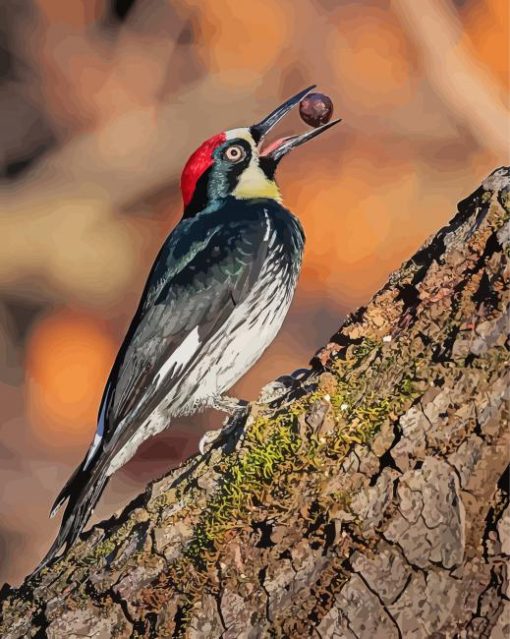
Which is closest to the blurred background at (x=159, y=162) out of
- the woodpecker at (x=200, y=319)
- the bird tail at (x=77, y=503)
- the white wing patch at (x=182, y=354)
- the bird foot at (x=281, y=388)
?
the woodpecker at (x=200, y=319)

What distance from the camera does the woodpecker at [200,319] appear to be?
229cm

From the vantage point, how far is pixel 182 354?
238 cm

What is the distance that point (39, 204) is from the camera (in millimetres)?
5406

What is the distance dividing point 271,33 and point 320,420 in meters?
4.25

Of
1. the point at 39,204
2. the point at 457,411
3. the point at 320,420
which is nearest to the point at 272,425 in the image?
the point at 320,420

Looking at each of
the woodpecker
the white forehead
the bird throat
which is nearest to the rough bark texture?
the woodpecker

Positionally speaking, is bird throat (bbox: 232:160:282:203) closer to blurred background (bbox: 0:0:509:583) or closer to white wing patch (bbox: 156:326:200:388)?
white wing patch (bbox: 156:326:200:388)

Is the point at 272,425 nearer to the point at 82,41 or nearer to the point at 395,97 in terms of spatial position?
the point at 395,97

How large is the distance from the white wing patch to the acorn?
0.82 metres

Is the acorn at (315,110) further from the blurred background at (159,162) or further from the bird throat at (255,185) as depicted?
the blurred background at (159,162)

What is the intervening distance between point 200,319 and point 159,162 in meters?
3.16

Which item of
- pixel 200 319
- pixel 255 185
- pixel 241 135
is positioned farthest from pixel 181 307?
pixel 241 135

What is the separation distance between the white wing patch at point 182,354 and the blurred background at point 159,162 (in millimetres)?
2683

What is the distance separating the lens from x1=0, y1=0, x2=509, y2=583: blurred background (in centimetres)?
500
